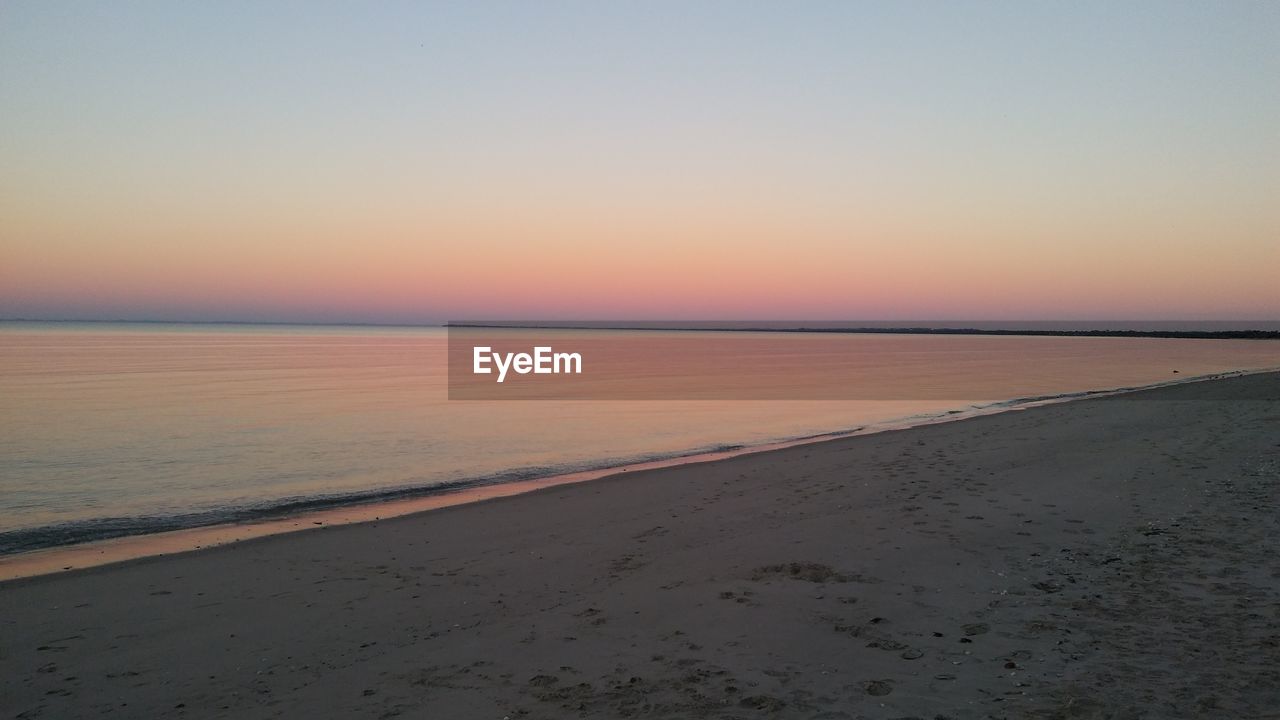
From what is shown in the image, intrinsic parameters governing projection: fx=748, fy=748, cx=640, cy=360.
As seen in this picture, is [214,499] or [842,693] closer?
[842,693]

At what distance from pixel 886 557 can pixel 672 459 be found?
35.3ft

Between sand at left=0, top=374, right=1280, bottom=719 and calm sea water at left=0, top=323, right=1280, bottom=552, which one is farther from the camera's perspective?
calm sea water at left=0, top=323, right=1280, bottom=552

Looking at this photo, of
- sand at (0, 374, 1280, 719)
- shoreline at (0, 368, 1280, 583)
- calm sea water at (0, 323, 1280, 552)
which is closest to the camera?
sand at (0, 374, 1280, 719)

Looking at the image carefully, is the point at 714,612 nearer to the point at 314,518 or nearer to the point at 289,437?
the point at 314,518

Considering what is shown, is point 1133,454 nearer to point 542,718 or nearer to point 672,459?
point 672,459

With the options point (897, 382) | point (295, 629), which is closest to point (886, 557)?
point (295, 629)

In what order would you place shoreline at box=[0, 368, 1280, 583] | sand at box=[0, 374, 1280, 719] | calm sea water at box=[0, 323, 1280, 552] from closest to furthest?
sand at box=[0, 374, 1280, 719] → shoreline at box=[0, 368, 1280, 583] → calm sea water at box=[0, 323, 1280, 552]

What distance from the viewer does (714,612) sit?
721 centimetres

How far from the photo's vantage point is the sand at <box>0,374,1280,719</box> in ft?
18.1

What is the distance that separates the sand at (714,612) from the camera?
5.51m

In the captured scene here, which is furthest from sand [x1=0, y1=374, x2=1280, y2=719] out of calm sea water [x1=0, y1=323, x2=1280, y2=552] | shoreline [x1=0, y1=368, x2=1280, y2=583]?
calm sea water [x1=0, y1=323, x2=1280, y2=552]

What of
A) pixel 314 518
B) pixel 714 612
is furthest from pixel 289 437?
pixel 714 612

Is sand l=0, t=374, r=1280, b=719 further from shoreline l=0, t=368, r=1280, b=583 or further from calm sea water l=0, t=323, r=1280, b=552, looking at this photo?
calm sea water l=0, t=323, r=1280, b=552

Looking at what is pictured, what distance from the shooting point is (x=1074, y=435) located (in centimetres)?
1891
